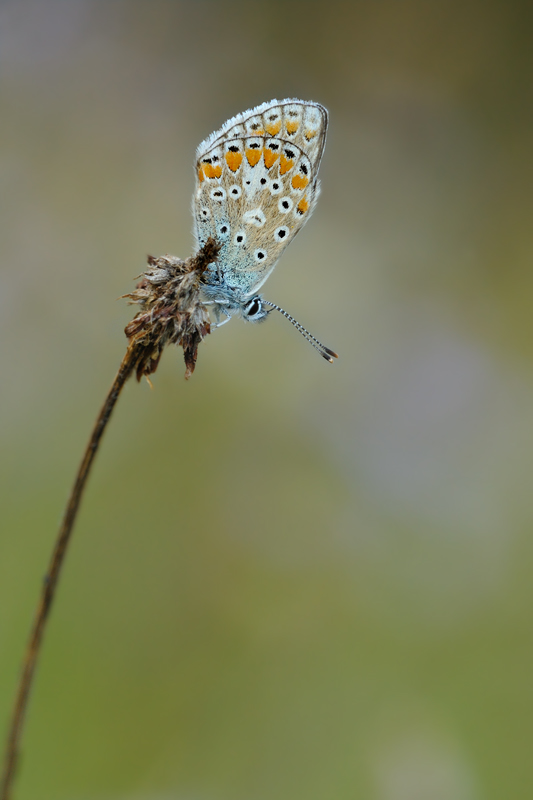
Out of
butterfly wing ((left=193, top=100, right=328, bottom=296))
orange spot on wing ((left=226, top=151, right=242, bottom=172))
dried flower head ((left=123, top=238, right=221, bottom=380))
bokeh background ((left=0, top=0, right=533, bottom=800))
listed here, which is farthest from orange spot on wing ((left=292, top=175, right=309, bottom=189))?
bokeh background ((left=0, top=0, right=533, bottom=800))

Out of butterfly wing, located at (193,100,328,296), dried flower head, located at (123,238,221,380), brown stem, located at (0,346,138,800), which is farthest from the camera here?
butterfly wing, located at (193,100,328,296)

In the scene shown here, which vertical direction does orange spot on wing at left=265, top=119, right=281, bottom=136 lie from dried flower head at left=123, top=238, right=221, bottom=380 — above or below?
above

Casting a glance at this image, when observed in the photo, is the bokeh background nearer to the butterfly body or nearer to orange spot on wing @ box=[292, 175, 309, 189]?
the butterfly body

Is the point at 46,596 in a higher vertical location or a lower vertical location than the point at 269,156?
lower

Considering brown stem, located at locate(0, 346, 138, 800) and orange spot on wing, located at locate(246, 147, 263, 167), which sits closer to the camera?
brown stem, located at locate(0, 346, 138, 800)

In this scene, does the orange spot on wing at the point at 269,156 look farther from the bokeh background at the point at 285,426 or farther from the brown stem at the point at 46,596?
the bokeh background at the point at 285,426

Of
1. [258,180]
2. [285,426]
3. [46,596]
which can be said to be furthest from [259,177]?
[285,426]

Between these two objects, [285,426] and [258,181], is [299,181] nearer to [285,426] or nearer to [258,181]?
[258,181]
